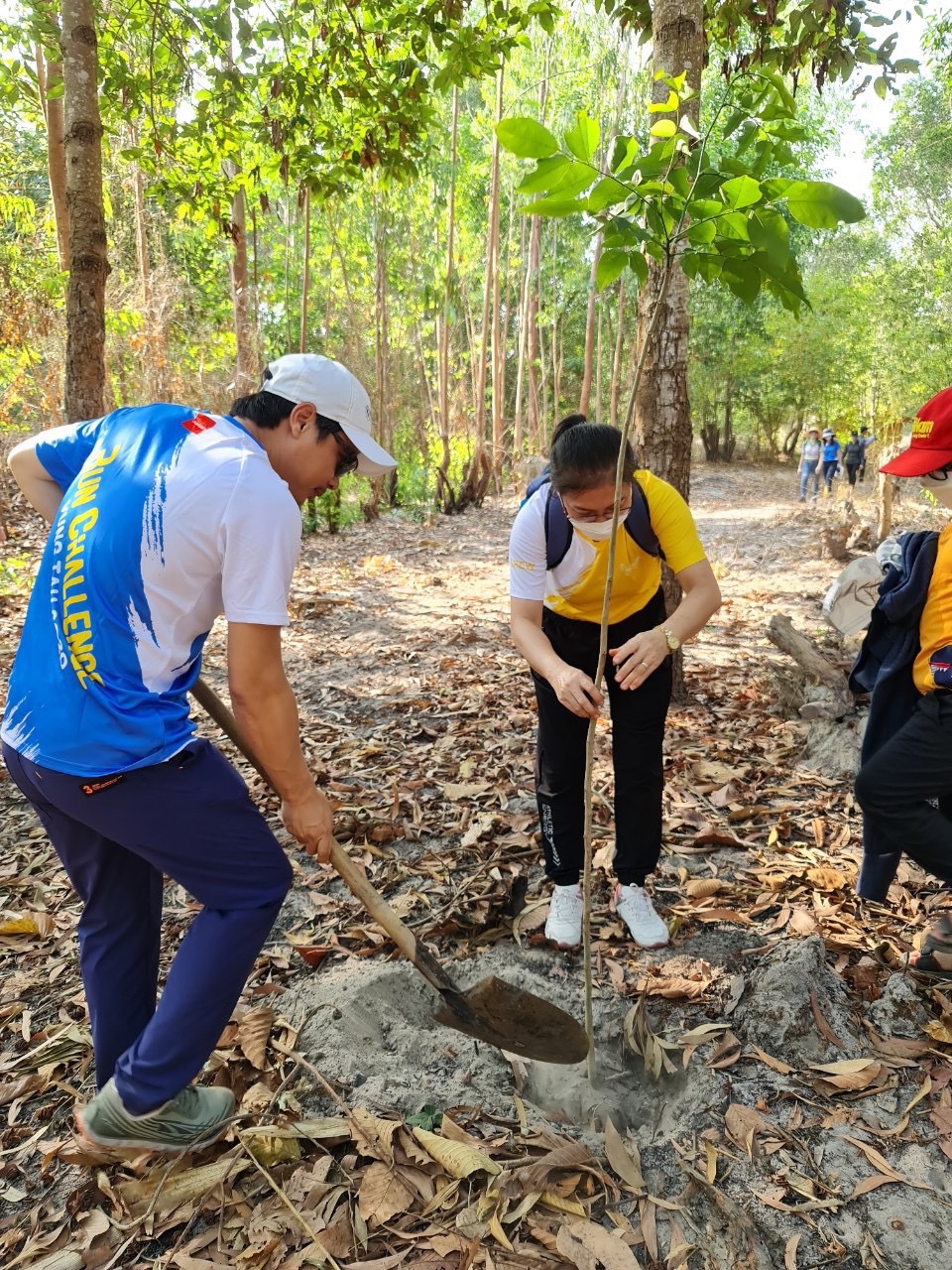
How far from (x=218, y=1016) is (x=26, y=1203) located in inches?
28.2

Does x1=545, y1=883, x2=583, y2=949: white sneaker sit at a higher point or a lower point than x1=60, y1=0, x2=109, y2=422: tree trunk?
lower

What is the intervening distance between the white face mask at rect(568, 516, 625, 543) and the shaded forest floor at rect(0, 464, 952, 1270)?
4.84 ft

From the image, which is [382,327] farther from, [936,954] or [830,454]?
[936,954]

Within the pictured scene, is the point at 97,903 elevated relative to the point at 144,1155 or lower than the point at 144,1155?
elevated

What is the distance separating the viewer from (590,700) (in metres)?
2.30

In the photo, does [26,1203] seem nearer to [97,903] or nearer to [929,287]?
[97,903]

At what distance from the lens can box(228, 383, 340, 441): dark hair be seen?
1.91 meters

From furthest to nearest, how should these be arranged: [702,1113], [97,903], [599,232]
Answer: [702,1113] < [97,903] < [599,232]

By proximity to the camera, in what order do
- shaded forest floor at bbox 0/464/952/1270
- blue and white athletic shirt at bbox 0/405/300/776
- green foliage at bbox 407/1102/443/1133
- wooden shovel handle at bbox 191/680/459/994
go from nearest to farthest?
blue and white athletic shirt at bbox 0/405/300/776 < shaded forest floor at bbox 0/464/952/1270 < wooden shovel handle at bbox 191/680/459/994 < green foliage at bbox 407/1102/443/1133

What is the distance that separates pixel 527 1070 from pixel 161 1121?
1075 millimetres

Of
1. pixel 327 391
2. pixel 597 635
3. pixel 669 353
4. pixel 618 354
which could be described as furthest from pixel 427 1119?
pixel 618 354

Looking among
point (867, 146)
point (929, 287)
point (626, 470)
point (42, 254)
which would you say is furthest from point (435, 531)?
point (867, 146)

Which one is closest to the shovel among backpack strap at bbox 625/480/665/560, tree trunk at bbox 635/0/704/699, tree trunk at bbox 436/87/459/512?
backpack strap at bbox 625/480/665/560

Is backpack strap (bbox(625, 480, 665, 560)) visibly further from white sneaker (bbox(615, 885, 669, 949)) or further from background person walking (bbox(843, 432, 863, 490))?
background person walking (bbox(843, 432, 863, 490))
